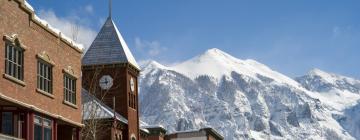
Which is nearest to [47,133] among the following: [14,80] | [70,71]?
[14,80]

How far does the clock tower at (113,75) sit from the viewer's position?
219ft

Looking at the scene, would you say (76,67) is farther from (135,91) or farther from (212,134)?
(212,134)

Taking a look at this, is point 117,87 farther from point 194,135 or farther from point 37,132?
point 37,132

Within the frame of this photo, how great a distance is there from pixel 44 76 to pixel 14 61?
4.16 metres

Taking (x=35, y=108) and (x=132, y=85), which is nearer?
(x=35, y=108)

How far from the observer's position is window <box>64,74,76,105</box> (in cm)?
4156

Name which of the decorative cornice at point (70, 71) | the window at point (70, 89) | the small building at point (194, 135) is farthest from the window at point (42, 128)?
the small building at point (194, 135)

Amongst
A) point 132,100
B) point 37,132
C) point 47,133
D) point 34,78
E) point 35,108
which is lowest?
point 37,132

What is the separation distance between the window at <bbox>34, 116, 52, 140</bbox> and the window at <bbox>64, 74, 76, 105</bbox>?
420 centimetres

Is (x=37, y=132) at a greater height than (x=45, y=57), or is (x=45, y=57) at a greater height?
(x=45, y=57)

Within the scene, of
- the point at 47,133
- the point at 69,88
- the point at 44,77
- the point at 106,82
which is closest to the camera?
the point at 47,133

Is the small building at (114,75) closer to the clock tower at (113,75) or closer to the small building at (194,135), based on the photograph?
the clock tower at (113,75)

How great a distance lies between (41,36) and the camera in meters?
37.8

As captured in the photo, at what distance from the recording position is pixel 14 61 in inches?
1352
